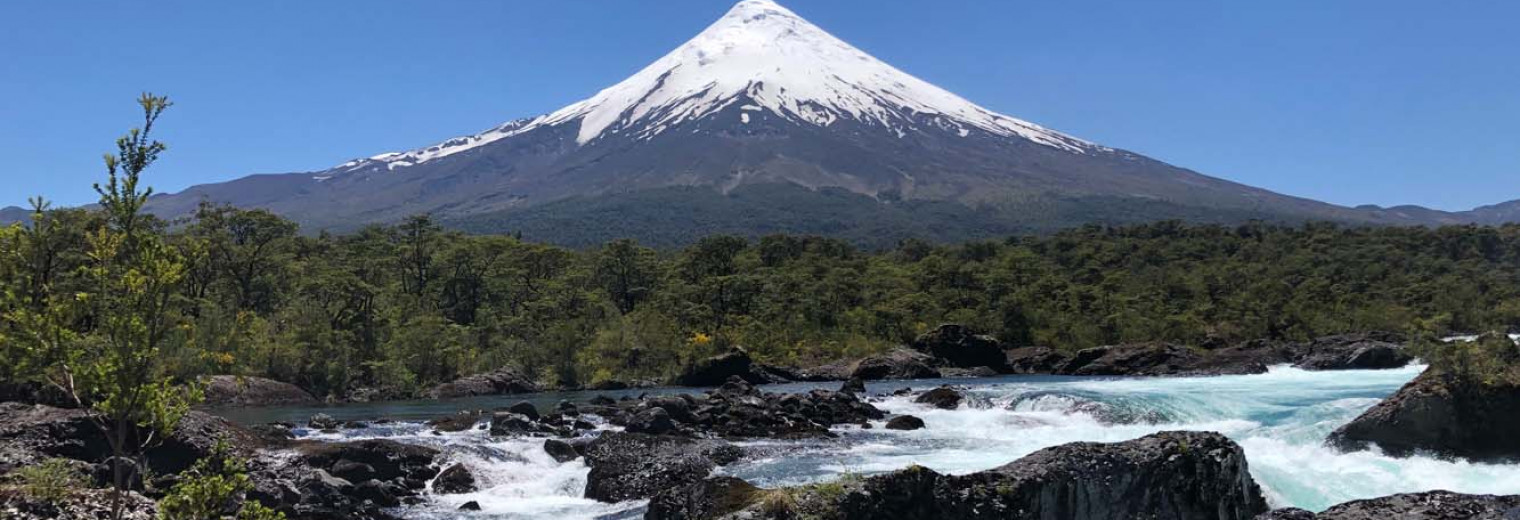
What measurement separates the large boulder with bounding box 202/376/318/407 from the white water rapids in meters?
7.44

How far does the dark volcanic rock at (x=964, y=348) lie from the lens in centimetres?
4597

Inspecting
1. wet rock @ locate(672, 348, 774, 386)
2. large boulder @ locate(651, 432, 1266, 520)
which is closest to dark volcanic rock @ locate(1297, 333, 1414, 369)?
wet rock @ locate(672, 348, 774, 386)

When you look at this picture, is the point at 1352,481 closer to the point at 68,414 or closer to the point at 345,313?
the point at 68,414

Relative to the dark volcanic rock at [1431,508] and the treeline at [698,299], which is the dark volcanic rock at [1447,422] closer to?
the dark volcanic rock at [1431,508]

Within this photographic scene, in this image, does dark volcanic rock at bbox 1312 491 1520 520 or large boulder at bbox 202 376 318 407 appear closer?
dark volcanic rock at bbox 1312 491 1520 520

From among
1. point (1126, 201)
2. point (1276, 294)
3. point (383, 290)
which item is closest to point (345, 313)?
point (383, 290)

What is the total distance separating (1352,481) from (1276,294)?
48.4 metres

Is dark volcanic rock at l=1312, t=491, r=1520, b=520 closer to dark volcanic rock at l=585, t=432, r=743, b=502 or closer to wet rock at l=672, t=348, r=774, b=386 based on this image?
dark volcanic rock at l=585, t=432, r=743, b=502

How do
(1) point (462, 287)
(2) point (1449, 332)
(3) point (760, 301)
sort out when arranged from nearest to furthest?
(2) point (1449, 332) → (1) point (462, 287) → (3) point (760, 301)

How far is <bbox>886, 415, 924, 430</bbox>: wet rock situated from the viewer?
2281 cm

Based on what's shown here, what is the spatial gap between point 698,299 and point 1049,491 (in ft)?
157

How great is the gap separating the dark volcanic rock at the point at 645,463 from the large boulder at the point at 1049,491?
5292 millimetres

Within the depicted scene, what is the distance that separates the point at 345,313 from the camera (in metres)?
42.4

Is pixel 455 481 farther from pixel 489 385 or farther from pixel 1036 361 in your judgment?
pixel 1036 361
